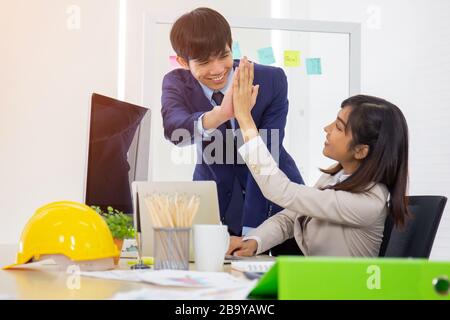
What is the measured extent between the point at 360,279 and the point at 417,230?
0.89 meters

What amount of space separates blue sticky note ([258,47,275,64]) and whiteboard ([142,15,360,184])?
22 mm

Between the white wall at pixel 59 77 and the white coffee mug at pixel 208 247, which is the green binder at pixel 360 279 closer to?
the white coffee mug at pixel 208 247

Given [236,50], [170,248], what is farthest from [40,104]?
[170,248]

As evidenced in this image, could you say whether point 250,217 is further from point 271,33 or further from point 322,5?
point 322,5

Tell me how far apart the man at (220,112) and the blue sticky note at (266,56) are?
23 cm

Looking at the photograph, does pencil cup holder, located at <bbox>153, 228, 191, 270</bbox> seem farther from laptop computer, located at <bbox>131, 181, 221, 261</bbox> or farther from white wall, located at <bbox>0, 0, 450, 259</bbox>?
white wall, located at <bbox>0, 0, 450, 259</bbox>

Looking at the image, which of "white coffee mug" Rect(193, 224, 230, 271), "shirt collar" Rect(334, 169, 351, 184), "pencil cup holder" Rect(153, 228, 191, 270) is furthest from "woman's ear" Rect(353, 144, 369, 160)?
"pencil cup holder" Rect(153, 228, 191, 270)

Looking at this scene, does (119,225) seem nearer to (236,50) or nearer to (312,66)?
(236,50)

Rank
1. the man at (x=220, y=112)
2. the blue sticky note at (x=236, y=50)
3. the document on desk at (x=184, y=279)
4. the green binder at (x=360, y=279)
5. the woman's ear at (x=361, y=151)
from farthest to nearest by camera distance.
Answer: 1. the blue sticky note at (x=236, y=50)
2. the man at (x=220, y=112)
3. the woman's ear at (x=361, y=151)
4. the document on desk at (x=184, y=279)
5. the green binder at (x=360, y=279)

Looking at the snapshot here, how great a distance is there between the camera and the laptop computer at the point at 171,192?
1518 millimetres

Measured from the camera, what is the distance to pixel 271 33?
9.89 ft

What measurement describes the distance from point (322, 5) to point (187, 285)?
3.06 m

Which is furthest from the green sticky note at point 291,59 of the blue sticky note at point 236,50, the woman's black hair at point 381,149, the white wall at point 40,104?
the woman's black hair at point 381,149
